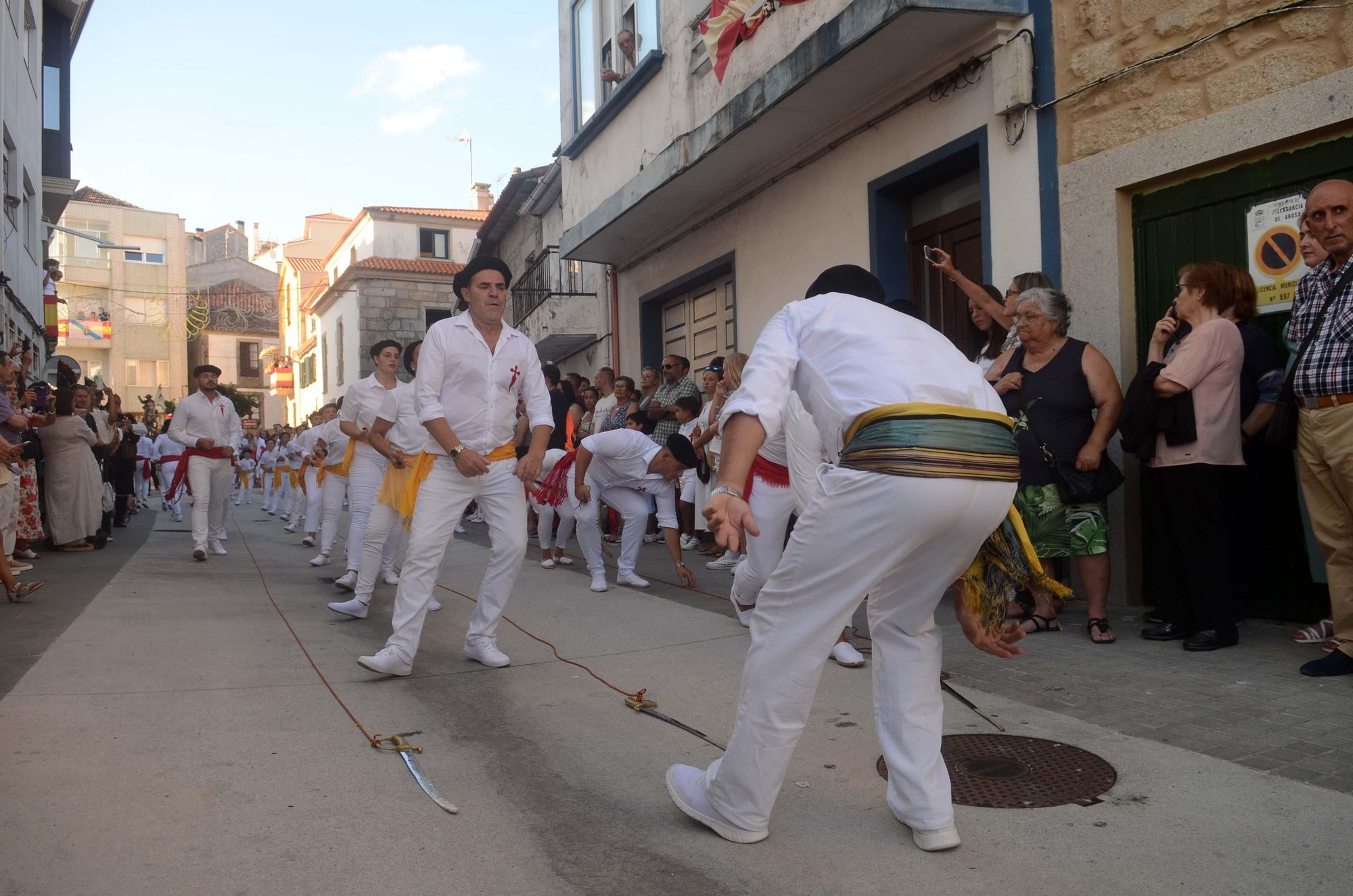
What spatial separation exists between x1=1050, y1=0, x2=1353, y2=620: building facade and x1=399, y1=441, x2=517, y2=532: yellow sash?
148 inches

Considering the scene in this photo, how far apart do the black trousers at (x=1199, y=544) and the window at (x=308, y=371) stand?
51.0 m

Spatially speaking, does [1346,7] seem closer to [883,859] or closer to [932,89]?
[932,89]

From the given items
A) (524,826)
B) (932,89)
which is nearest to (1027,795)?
(524,826)

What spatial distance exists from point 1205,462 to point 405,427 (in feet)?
17.0

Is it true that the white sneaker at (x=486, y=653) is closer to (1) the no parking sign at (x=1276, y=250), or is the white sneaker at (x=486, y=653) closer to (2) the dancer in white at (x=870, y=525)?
(2) the dancer in white at (x=870, y=525)

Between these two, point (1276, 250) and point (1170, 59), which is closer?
point (1276, 250)

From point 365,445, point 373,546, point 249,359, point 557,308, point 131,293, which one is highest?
point 131,293

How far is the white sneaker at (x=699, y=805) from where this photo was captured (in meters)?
3.11

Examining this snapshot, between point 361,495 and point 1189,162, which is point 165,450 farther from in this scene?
point 1189,162

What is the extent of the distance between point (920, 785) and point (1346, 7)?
Result: 4.74m

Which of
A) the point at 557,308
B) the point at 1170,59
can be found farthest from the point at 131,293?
the point at 1170,59

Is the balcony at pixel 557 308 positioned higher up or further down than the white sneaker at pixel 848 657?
higher up

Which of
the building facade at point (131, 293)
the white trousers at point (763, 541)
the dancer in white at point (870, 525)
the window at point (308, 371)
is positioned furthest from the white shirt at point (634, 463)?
the building facade at point (131, 293)

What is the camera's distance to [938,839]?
302cm
